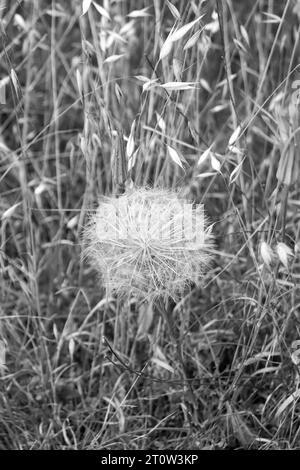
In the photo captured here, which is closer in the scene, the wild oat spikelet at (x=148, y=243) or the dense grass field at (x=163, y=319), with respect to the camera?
the wild oat spikelet at (x=148, y=243)

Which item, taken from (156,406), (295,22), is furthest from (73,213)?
(295,22)

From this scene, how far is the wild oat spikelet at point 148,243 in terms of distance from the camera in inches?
46.0

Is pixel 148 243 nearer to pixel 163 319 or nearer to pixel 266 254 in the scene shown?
pixel 266 254

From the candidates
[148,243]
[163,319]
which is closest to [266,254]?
[148,243]

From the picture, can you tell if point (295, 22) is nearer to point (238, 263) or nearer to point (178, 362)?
point (238, 263)

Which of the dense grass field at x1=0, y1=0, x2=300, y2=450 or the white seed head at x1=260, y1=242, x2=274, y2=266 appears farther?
the dense grass field at x1=0, y1=0, x2=300, y2=450

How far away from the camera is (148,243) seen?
1159mm

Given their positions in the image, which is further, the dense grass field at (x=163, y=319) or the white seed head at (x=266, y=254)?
the dense grass field at (x=163, y=319)

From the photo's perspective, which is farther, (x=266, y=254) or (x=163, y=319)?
(x=163, y=319)

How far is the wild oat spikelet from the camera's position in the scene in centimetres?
117

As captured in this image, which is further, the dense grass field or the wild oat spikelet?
the dense grass field

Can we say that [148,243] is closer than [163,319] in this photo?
Yes

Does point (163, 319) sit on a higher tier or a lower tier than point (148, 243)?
lower

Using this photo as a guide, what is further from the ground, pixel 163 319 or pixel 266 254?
pixel 266 254
